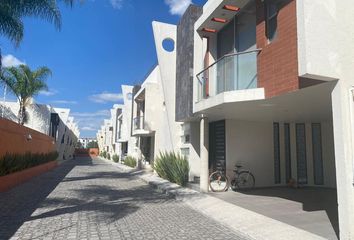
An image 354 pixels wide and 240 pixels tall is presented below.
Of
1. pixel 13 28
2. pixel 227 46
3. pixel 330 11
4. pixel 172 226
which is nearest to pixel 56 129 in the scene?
pixel 13 28

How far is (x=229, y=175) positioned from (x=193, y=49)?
18.3ft

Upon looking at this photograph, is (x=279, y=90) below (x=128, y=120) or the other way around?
below

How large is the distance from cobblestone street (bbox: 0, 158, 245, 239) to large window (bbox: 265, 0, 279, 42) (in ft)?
17.6

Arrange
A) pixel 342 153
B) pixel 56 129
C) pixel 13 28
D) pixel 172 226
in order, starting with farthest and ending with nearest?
pixel 56 129 < pixel 13 28 < pixel 172 226 < pixel 342 153

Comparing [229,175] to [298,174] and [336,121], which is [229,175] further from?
[336,121]

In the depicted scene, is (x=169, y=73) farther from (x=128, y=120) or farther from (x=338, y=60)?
(x=128, y=120)

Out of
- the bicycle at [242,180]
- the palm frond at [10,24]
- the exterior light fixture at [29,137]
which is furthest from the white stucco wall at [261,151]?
the exterior light fixture at [29,137]

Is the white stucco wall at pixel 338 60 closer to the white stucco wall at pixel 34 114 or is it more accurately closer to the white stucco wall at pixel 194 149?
the white stucco wall at pixel 194 149

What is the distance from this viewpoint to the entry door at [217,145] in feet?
44.6

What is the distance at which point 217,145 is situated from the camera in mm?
14289

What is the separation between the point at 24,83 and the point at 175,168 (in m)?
18.6

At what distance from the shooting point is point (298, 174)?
14.2 m

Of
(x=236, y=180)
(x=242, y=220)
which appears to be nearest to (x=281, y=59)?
(x=242, y=220)

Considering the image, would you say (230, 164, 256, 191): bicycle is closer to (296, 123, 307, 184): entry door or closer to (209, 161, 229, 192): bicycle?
(209, 161, 229, 192): bicycle
